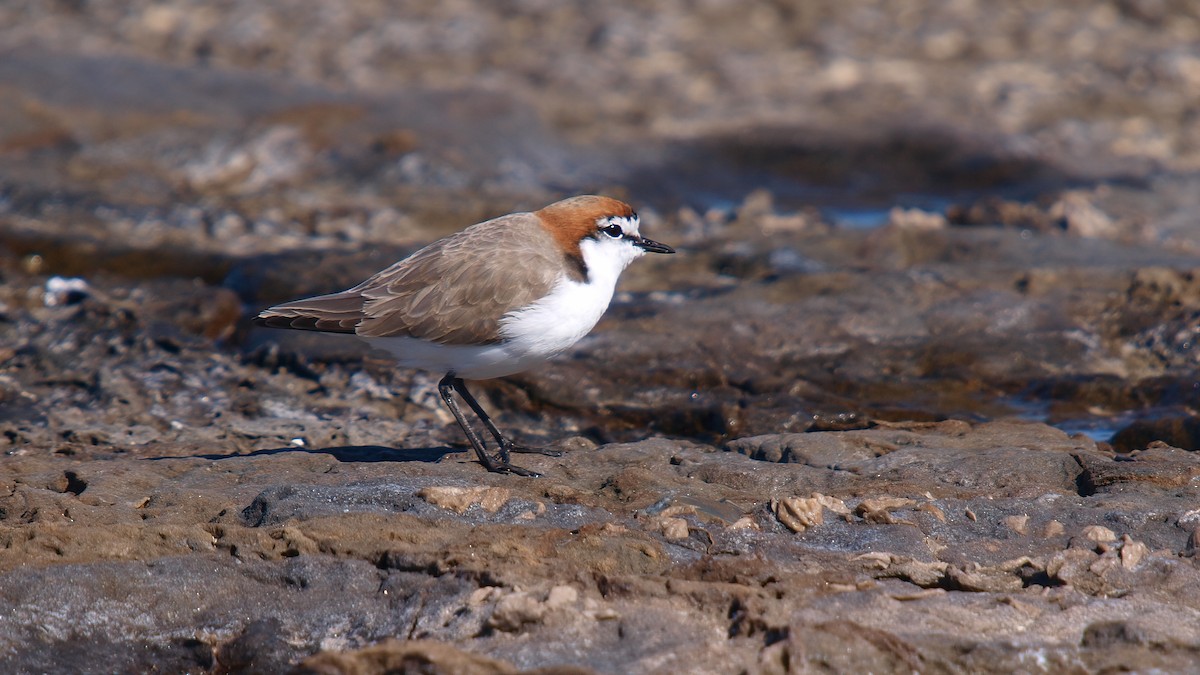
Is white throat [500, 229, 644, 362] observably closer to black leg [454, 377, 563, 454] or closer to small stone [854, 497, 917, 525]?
black leg [454, 377, 563, 454]

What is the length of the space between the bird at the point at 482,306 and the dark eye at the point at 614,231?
105 mm

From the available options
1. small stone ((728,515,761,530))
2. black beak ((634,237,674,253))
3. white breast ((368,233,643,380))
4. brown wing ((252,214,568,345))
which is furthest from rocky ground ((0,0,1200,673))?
black beak ((634,237,674,253))

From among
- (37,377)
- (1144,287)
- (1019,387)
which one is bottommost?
(37,377)

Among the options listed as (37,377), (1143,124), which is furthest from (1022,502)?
(1143,124)

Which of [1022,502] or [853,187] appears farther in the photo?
[853,187]

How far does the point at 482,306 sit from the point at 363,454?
3.61 ft

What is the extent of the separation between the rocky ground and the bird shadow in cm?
6

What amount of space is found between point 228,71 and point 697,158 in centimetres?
589

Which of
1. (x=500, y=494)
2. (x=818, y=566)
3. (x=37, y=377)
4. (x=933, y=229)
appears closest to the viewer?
(x=818, y=566)

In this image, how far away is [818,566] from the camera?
203 inches

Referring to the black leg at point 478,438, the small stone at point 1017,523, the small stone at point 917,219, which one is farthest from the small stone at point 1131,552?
the small stone at point 917,219

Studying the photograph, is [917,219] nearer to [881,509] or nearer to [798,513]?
[881,509]

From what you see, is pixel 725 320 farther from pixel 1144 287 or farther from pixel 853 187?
pixel 853 187

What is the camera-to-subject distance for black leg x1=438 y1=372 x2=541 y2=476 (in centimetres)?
635
